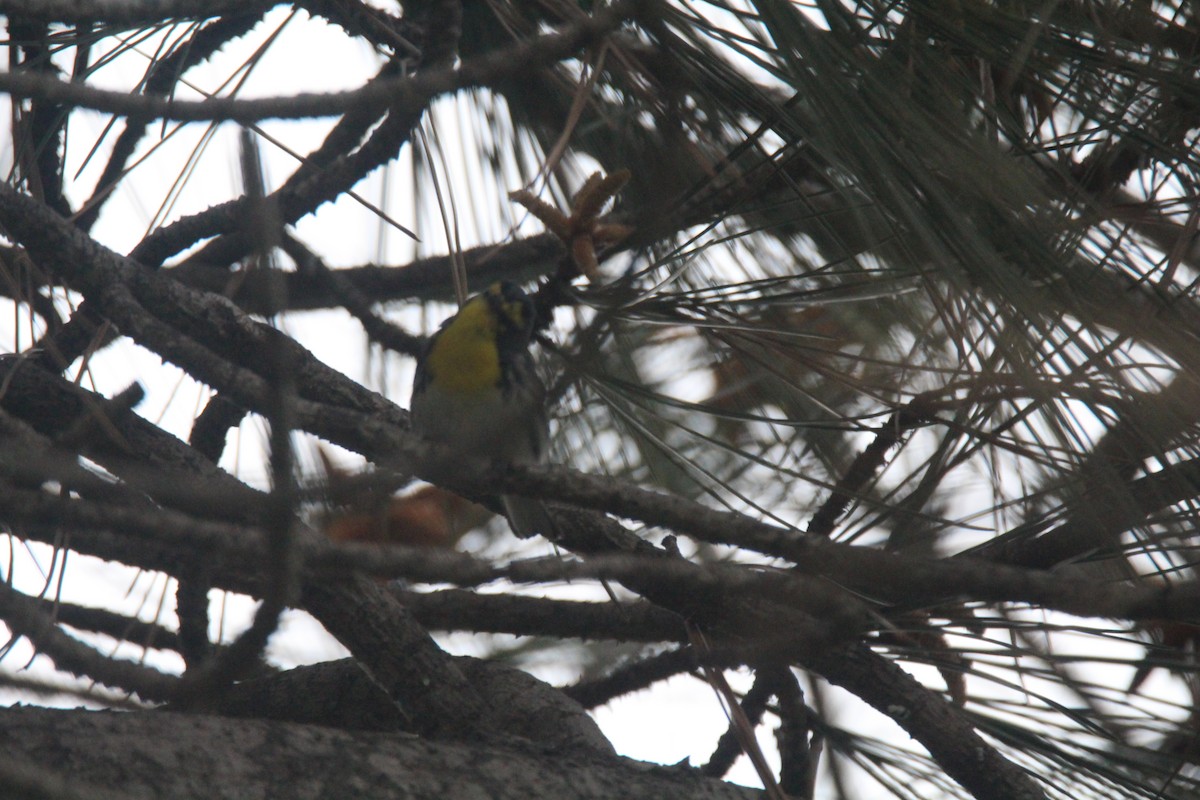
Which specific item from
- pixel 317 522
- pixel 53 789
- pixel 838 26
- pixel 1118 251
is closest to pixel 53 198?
pixel 317 522

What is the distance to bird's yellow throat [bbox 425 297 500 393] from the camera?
1.89 meters

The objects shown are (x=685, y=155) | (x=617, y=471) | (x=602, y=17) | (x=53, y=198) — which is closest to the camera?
(x=602, y=17)

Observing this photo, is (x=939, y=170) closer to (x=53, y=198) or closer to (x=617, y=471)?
(x=617, y=471)

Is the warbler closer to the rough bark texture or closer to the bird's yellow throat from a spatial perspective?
the bird's yellow throat

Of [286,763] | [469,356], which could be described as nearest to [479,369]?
[469,356]

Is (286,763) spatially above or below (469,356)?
below

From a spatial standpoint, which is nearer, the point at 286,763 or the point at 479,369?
the point at 286,763

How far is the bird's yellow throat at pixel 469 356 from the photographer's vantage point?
1890 millimetres

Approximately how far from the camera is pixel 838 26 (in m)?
1.00

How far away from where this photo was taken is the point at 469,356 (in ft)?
6.24

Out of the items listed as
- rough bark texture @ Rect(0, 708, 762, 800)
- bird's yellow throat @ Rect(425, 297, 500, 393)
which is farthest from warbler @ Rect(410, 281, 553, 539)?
rough bark texture @ Rect(0, 708, 762, 800)

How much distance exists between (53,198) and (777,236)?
975mm

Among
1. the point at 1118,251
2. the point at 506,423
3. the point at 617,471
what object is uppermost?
the point at 617,471

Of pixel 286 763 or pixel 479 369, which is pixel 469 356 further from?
pixel 286 763
